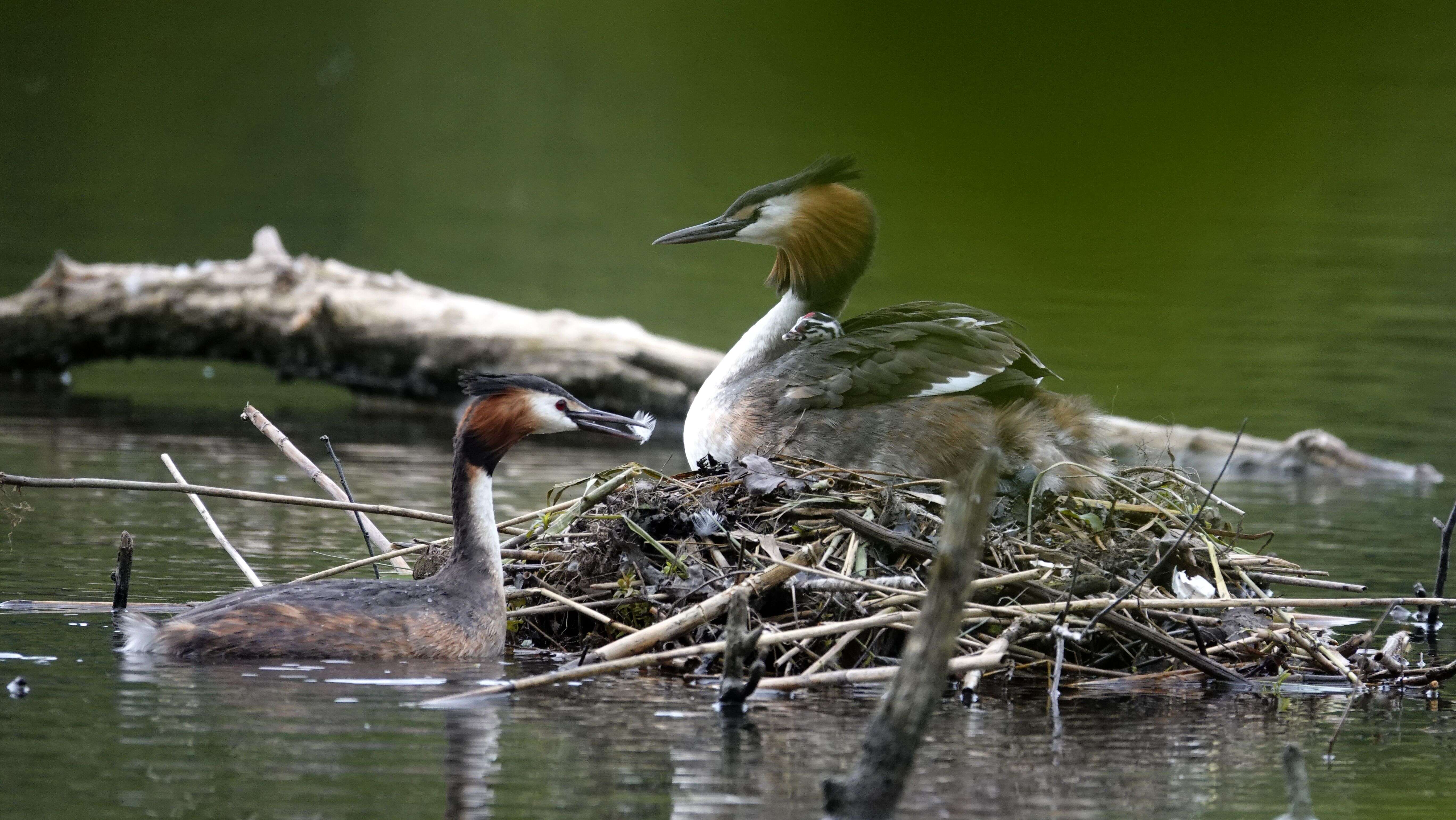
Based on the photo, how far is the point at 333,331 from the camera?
14695 millimetres

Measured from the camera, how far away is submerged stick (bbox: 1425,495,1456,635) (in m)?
6.45

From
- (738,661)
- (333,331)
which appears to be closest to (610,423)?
(738,661)

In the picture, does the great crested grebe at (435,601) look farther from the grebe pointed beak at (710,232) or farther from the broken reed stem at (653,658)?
the grebe pointed beak at (710,232)

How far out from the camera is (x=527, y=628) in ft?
20.0

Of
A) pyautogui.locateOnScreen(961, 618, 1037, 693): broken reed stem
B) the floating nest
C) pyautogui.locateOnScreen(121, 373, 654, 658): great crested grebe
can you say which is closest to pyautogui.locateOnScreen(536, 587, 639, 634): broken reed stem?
the floating nest

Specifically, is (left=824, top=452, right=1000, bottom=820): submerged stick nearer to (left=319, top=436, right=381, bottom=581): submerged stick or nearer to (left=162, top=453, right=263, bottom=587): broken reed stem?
(left=319, top=436, right=381, bottom=581): submerged stick

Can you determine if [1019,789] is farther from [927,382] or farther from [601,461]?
[601,461]

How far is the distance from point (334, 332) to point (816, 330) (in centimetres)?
876

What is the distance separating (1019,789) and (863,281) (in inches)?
579

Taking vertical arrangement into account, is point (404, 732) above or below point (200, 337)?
below

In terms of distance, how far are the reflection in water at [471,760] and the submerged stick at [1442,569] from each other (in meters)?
3.60

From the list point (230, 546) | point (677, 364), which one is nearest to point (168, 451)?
point (677, 364)

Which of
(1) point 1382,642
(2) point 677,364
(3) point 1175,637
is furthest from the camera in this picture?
(2) point 677,364

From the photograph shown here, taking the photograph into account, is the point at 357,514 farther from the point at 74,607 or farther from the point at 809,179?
the point at 809,179
